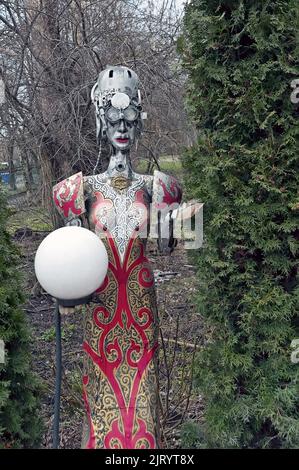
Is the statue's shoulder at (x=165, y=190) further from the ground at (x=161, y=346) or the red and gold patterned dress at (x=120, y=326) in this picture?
the ground at (x=161, y=346)

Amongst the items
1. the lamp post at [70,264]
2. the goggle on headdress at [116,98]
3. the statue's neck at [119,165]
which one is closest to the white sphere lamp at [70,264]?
the lamp post at [70,264]

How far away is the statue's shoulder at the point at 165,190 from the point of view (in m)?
2.24

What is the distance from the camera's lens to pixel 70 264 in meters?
1.82

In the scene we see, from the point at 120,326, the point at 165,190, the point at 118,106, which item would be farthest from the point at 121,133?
the point at 120,326

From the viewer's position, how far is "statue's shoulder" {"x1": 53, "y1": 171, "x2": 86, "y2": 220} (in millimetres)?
2197

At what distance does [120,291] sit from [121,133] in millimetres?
735

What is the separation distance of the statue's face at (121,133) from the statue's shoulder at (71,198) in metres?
0.23

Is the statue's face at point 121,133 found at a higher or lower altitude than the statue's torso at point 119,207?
higher

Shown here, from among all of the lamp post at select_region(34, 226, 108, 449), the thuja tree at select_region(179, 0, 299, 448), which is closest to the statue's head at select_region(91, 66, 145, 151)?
the thuja tree at select_region(179, 0, 299, 448)

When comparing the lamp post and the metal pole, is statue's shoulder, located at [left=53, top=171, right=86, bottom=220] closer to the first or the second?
the lamp post

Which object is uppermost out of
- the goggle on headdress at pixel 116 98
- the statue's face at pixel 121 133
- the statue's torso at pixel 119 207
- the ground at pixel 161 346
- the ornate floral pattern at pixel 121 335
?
the goggle on headdress at pixel 116 98

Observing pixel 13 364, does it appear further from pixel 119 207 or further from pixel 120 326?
pixel 119 207

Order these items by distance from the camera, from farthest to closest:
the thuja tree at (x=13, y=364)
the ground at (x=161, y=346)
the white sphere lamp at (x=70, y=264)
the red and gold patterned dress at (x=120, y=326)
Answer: the ground at (x=161, y=346), the red and gold patterned dress at (x=120, y=326), the thuja tree at (x=13, y=364), the white sphere lamp at (x=70, y=264)
